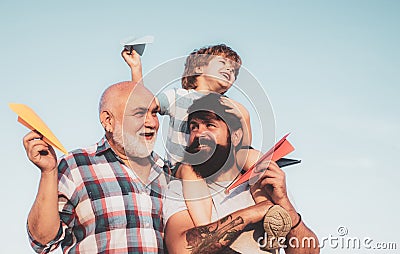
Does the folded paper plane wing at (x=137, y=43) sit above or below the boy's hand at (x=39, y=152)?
above

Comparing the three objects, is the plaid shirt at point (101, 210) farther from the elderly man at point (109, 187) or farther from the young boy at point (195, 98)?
the young boy at point (195, 98)

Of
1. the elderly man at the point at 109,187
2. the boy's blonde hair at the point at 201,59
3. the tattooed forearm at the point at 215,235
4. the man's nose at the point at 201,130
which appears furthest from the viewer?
the boy's blonde hair at the point at 201,59

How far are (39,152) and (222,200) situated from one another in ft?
4.03

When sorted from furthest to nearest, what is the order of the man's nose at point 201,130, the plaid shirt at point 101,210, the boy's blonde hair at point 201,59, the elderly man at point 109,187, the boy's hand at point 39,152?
the boy's blonde hair at point 201,59 < the man's nose at point 201,130 < the plaid shirt at point 101,210 < the elderly man at point 109,187 < the boy's hand at point 39,152

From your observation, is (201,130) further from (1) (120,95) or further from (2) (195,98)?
(1) (120,95)

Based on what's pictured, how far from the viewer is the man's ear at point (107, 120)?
4.30 metres

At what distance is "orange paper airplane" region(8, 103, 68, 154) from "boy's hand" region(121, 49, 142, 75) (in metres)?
0.88

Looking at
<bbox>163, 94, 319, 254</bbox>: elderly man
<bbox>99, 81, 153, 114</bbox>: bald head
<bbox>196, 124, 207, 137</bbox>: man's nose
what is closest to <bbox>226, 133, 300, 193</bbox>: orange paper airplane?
<bbox>163, 94, 319, 254</bbox>: elderly man

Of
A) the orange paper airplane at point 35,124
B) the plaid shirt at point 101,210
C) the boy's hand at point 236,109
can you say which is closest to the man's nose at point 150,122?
the plaid shirt at point 101,210

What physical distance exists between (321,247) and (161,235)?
1.06m

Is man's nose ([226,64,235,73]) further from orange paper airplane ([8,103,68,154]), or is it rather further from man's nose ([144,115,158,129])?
orange paper airplane ([8,103,68,154])

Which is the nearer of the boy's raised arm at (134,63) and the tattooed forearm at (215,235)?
the tattooed forearm at (215,235)

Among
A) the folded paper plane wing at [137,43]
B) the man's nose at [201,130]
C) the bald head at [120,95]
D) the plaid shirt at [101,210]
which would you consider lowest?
the plaid shirt at [101,210]

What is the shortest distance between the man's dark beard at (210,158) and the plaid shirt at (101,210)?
1.17 feet
